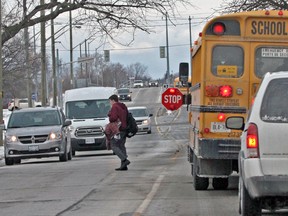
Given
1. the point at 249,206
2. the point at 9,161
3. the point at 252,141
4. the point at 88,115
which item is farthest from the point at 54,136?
the point at 252,141

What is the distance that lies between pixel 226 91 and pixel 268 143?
416 cm

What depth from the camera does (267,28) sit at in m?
12.3

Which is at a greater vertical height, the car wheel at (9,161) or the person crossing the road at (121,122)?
the person crossing the road at (121,122)

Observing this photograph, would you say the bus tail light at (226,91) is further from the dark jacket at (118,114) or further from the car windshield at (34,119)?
the car windshield at (34,119)

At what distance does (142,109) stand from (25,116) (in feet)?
73.7

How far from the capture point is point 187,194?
1301 cm

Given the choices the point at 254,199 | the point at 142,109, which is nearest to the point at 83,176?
the point at 254,199

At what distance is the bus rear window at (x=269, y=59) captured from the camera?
12.2 m

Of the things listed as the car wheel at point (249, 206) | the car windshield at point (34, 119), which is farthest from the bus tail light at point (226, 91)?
the car windshield at point (34, 119)

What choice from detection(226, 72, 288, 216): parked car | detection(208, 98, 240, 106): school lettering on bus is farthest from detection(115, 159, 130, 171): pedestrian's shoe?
detection(226, 72, 288, 216): parked car

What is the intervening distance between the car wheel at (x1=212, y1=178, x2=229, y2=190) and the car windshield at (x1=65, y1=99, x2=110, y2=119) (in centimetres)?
1366

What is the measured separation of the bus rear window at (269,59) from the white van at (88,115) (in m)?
14.5

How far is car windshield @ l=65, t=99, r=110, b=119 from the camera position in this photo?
2739 centimetres

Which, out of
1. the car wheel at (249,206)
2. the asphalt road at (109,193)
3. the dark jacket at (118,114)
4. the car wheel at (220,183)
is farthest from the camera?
the dark jacket at (118,114)
